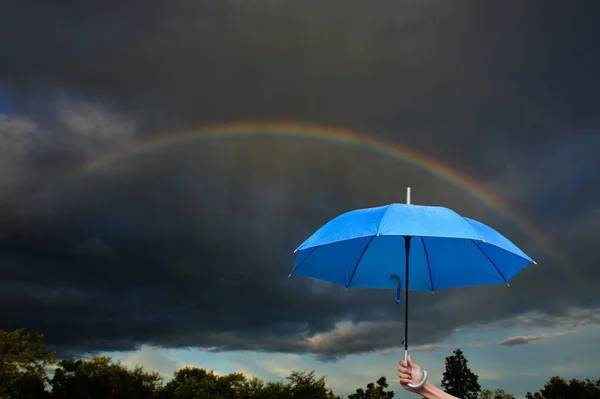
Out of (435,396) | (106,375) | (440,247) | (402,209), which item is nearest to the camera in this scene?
(435,396)

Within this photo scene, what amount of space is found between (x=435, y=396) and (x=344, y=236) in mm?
1707

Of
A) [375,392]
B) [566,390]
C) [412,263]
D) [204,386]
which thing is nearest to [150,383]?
[204,386]

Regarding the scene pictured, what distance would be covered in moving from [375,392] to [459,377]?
51.3 ft

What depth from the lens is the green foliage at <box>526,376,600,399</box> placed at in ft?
150

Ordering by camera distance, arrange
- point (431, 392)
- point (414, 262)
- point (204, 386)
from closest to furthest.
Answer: point (431, 392)
point (414, 262)
point (204, 386)

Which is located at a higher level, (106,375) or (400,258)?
(106,375)

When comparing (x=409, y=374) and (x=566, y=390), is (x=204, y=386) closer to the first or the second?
(x=566, y=390)

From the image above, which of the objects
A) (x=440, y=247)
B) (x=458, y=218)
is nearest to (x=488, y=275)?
(x=440, y=247)

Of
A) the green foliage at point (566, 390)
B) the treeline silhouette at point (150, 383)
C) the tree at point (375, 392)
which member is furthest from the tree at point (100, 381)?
the green foliage at point (566, 390)

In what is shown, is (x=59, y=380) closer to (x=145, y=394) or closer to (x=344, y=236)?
(x=145, y=394)

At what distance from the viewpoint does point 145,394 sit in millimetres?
54312

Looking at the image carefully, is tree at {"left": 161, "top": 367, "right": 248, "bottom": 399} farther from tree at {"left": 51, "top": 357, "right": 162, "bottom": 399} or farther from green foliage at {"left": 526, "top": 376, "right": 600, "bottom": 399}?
green foliage at {"left": 526, "top": 376, "right": 600, "bottom": 399}

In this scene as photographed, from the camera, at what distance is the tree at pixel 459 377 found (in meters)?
62.2

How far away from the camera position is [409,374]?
480 centimetres
